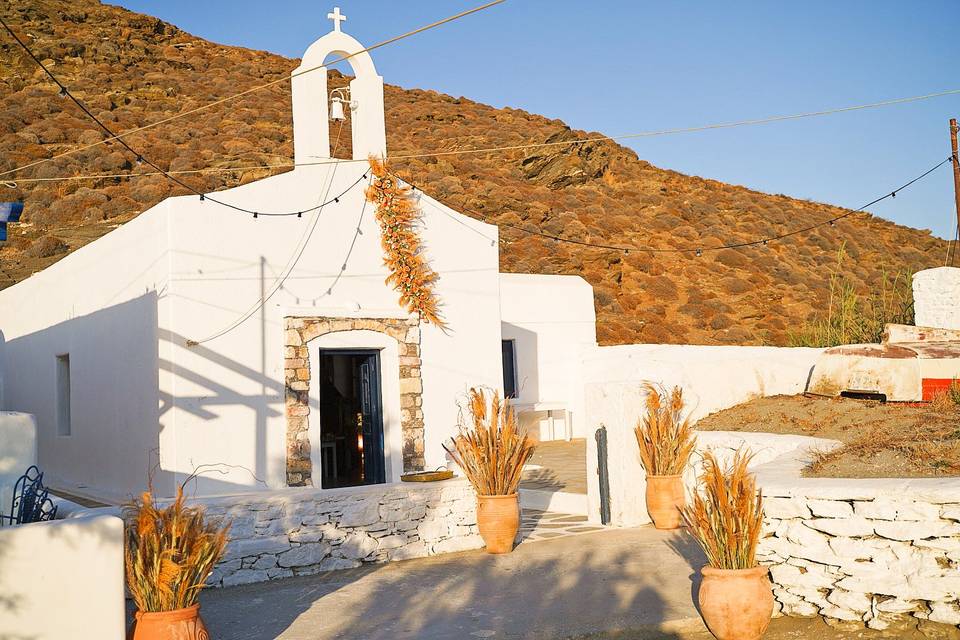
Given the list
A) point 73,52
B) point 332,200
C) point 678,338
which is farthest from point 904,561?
point 73,52

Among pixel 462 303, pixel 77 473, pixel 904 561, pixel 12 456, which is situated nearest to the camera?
pixel 904 561

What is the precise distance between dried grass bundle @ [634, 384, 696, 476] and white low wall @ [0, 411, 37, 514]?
5374mm

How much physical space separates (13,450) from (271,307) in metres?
4.29

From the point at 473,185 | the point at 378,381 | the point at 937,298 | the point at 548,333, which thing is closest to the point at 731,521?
the point at 378,381

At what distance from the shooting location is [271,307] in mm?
9766

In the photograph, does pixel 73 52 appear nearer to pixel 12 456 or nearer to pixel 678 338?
pixel 678 338

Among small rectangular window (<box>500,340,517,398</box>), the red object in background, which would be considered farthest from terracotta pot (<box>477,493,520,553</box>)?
small rectangular window (<box>500,340,517,398</box>)

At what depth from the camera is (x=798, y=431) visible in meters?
9.42

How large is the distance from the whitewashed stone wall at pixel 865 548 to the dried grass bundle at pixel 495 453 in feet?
8.45

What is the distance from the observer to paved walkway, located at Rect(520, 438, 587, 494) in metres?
11.6

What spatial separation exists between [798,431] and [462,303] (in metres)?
4.19

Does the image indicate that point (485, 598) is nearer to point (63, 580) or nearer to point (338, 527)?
point (338, 527)

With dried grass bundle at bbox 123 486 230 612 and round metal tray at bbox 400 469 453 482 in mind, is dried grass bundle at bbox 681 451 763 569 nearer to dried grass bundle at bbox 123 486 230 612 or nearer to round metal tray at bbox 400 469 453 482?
dried grass bundle at bbox 123 486 230 612

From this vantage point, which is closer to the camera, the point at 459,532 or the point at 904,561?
the point at 904,561
